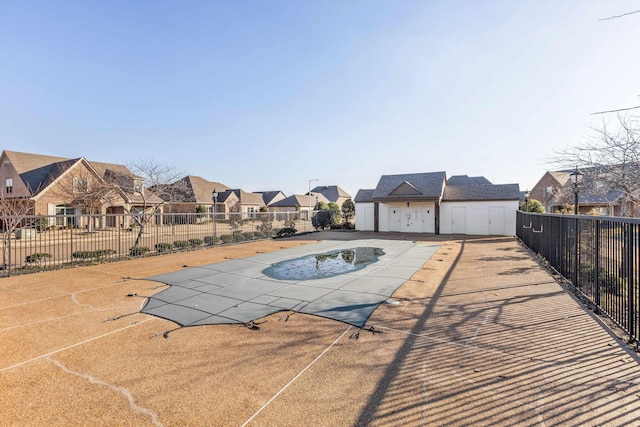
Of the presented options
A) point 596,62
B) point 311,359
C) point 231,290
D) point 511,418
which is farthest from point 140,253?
point 596,62

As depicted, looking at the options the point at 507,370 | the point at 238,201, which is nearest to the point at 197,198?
the point at 238,201

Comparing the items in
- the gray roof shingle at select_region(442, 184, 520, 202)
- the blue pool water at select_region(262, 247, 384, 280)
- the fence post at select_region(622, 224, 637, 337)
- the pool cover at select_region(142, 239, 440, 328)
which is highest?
the gray roof shingle at select_region(442, 184, 520, 202)

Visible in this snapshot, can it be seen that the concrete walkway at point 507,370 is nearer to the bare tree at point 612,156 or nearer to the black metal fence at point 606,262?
the black metal fence at point 606,262

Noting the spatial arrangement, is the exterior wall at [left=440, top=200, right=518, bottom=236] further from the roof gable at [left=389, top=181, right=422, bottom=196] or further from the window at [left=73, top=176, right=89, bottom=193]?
the window at [left=73, top=176, right=89, bottom=193]

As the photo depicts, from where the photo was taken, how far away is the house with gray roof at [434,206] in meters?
20.8

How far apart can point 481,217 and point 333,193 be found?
5060cm

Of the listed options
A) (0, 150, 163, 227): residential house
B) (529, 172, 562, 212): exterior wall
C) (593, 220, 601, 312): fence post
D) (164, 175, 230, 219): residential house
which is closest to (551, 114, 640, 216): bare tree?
(593, 220, 601, 312): fence post

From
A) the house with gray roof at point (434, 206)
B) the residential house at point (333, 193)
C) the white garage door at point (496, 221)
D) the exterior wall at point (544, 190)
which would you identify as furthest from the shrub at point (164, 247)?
the residential house at point (333, 193)

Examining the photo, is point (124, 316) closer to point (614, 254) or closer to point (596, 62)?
point (614, 254)

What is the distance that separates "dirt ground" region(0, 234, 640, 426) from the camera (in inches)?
101

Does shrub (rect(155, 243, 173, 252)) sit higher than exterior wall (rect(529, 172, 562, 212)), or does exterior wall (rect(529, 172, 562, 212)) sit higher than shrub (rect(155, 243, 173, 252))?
exterior wall (rect(529, 172, 562, 212))

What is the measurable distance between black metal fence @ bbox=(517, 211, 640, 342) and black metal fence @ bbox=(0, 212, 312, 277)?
40.1ft

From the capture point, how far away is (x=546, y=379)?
300cm

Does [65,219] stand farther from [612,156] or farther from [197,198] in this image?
[197,198]
